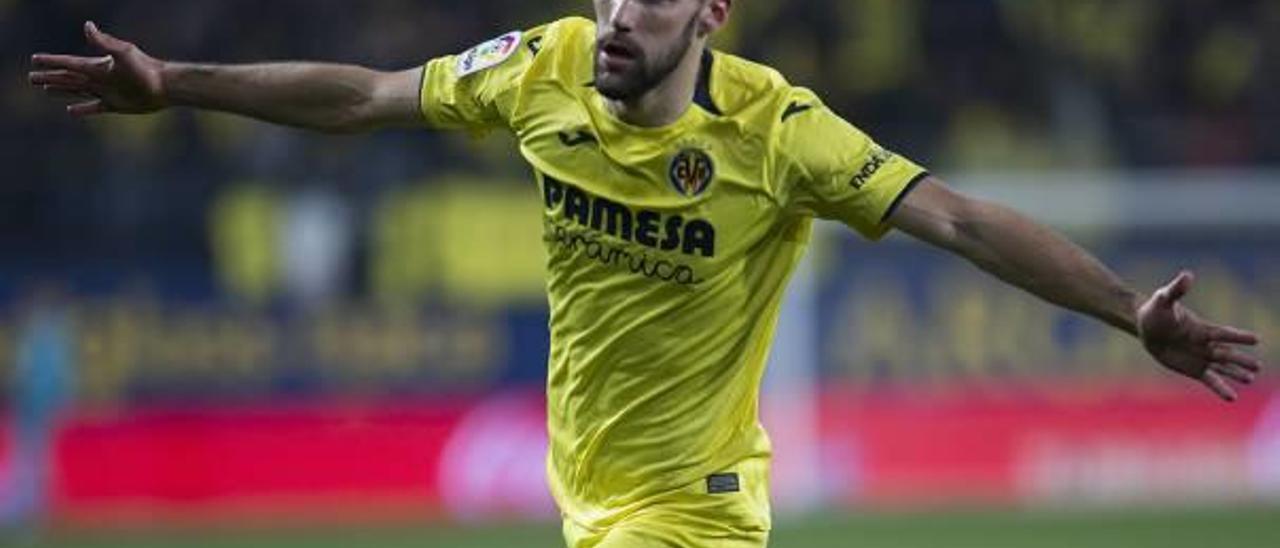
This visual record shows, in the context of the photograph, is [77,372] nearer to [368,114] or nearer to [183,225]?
[183,225]

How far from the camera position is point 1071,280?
21.4ft

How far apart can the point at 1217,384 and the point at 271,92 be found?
251cm

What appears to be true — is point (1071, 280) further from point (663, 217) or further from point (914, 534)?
point (914, 534)

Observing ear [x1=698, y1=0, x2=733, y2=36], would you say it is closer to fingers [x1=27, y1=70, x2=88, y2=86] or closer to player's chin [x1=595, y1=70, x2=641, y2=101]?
player's chin [x1=595, y1=70, x2=641, y2=101]

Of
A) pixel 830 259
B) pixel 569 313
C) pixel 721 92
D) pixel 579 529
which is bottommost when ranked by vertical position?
pixel 579 529

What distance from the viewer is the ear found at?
671 centimetres

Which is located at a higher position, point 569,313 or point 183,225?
point 183,225

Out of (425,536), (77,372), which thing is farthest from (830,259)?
(77,372)

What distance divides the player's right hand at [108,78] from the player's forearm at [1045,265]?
212 cm

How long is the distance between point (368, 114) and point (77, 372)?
34.2ft

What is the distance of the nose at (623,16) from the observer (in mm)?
6516

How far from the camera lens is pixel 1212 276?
1822 centimetres

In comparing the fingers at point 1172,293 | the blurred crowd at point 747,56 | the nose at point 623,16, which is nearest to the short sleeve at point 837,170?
→ the nose at point 623,16

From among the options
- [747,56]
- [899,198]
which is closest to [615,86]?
[899,198]
